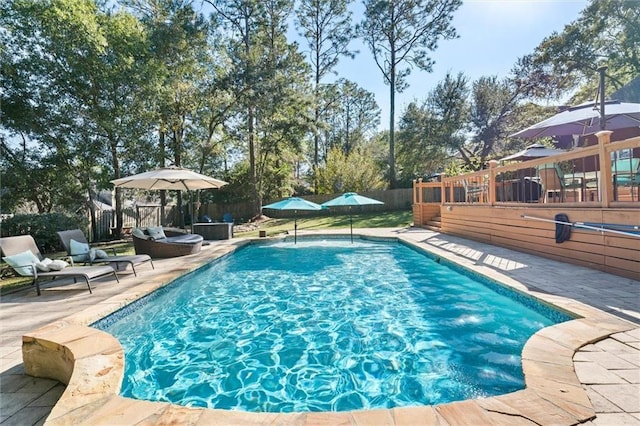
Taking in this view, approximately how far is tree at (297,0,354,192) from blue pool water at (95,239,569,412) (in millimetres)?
17923

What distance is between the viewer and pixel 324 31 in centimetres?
2345

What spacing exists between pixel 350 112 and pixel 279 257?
87.8 ft

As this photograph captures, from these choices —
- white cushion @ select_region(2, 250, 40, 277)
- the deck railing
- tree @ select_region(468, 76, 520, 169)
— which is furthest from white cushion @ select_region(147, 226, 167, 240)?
tree @ select_region(468, 76, 520, 169)

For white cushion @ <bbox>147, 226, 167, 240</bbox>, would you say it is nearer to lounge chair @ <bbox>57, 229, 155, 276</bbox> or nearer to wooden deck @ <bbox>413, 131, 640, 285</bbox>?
lounge chair @ <bbox>57, 229, 155, 276</bbox>

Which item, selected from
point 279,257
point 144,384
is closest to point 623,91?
point 279,257

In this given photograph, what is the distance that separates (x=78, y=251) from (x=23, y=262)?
1.13 metres

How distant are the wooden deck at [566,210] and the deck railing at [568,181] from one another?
0.5 inches

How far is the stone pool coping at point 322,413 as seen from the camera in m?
1.87

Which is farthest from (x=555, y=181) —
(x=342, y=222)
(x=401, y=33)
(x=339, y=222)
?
(x=401, y=33)

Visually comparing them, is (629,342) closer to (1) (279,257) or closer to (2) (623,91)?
(1) (279,257)

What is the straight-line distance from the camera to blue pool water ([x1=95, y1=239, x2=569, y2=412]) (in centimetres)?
280

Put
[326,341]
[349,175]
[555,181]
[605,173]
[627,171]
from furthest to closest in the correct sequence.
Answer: [349,175], [555,181], [627,171], [605,173], [326,341]

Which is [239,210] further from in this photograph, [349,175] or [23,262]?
[23,262]

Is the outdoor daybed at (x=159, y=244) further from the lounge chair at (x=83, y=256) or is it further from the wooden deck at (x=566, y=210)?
the wooden deck at (x=566, y=210)
